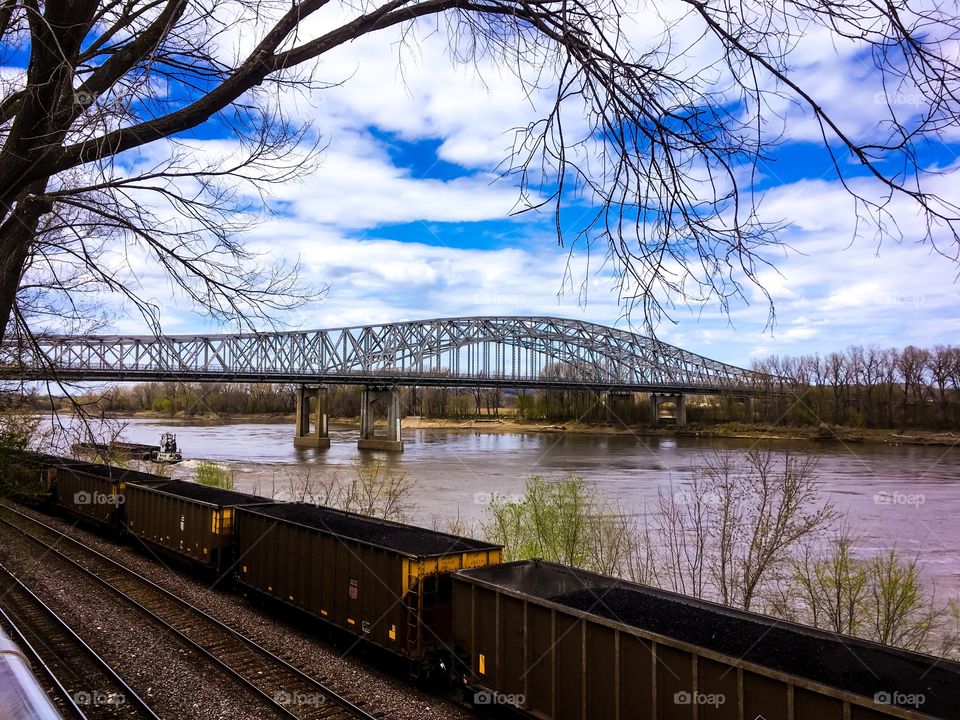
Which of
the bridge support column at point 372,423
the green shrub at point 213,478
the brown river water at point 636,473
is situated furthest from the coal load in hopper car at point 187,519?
the bridge support column at point 372,423

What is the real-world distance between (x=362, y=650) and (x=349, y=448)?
3038 inches

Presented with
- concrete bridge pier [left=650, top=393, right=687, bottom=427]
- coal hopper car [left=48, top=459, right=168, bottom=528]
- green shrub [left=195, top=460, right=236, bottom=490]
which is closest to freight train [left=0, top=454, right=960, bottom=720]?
coal hopper car [left=48, top=459, right=168, bottom=528]

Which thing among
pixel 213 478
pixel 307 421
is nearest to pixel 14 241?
pixel 213 478

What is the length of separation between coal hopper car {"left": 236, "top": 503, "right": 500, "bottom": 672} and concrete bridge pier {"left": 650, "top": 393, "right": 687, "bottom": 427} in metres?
92.8

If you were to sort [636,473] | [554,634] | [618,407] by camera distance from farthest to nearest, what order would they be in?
[618,407]
[636,473]
[554,634]

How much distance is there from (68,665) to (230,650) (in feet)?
8.44

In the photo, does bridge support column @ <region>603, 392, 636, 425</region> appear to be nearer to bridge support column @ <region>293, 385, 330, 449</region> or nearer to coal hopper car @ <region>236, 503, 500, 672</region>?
bridge support column @ <region>293, 385, 330, 449</region>

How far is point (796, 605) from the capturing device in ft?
67.3

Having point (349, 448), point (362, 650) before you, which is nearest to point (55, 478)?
point (362, 650)

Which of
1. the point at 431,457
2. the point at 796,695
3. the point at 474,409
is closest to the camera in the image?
the point at 796,695

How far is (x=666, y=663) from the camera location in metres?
7.76

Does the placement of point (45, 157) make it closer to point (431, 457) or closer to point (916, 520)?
point (916, 520)

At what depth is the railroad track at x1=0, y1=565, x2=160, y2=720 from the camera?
10.3m

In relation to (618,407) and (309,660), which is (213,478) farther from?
(618,407)
